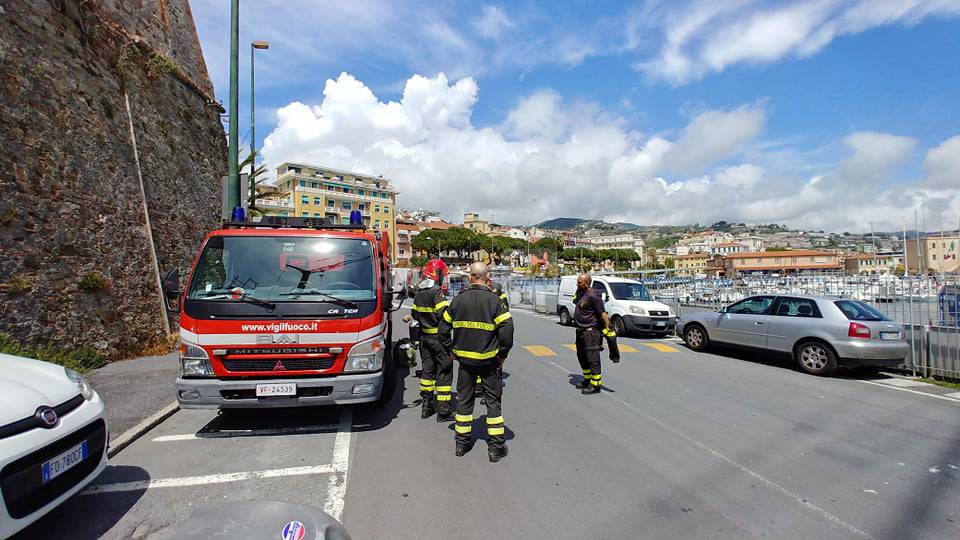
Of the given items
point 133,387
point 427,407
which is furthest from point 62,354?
point 427,407

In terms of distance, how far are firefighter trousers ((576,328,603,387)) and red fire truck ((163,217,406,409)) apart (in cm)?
312

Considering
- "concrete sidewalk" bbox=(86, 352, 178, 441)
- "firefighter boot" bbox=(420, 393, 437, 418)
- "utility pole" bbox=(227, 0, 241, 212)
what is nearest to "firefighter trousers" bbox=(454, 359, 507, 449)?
"firefighter boot" bbox=(420, 393, 437, 418)

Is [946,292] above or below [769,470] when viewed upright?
above

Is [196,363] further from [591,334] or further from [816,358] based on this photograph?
[816,358]

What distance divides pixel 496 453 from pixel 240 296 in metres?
3.16

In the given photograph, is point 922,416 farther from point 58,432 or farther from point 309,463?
point 58,432

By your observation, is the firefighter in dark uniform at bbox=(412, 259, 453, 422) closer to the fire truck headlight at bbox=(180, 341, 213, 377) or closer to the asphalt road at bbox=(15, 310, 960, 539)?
the asphalt road at bbox=(15, 310, 960, 539)

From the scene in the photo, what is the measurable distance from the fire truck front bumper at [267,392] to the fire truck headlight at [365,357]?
10 centimetres

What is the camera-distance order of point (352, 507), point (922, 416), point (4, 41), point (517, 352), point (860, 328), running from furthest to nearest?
point (517, 352) → point (860, 328) → point (4, 41) → point (922, 416) → point (352, 507)

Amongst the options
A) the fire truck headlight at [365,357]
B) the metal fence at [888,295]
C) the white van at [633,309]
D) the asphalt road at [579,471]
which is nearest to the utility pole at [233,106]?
the asphalt road at [579,471]

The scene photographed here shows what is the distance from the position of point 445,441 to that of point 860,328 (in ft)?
26.1

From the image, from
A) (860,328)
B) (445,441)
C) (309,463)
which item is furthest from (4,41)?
(860,328)

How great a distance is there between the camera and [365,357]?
5.04 metres

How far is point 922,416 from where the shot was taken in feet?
20.0
